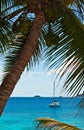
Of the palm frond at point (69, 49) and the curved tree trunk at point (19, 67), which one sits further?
the palm frond at point (69, 49)

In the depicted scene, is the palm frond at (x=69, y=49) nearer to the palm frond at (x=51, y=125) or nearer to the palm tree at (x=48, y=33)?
Answer: the palm tree at (x=48, y=33)

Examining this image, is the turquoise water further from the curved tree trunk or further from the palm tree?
the curved tree trunk

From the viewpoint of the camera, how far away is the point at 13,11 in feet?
19.4

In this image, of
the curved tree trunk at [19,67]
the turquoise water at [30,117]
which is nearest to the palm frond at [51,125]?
the turquoise water at [30,117]

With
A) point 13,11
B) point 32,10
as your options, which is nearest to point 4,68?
point 13,11

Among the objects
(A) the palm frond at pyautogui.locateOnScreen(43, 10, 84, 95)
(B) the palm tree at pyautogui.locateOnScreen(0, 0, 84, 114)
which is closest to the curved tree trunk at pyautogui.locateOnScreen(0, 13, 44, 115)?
(B) the palm tree at pyautogui.locateOnScreen(0, 0, 84, 114)

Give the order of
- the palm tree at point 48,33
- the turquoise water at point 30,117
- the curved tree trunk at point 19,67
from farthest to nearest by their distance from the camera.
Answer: the turquoise water at point 30,117 < the palm tree at point 48,33 < the curved tree trunk at point 19,67

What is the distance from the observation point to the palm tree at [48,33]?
512cm

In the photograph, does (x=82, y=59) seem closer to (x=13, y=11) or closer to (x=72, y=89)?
(x=72, y=89)

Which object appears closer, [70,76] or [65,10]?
[70,76]

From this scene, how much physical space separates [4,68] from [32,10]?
140 centimetres

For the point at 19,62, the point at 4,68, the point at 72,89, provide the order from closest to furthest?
the point at 19,62 → the point at 72,89 → the point at 4,68

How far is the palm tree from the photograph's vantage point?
512 cm

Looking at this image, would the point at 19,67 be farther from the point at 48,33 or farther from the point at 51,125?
the point at 51,125
